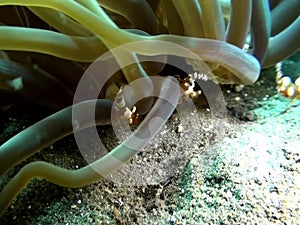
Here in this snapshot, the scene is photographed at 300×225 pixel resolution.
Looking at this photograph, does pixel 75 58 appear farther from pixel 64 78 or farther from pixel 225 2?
pixel 225 2

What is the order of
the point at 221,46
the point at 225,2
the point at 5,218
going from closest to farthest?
1. the point at 221,46
2. the point at 5,218
3. the point at 225,2

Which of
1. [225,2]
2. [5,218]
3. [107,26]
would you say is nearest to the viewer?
[107,26]

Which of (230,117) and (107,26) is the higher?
(107,26)

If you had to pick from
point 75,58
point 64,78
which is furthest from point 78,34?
point 64,78

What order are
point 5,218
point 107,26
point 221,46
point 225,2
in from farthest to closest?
point 225,2, point 5,218, point 221,46, point 107,26

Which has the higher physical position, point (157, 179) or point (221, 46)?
point (221, 46)

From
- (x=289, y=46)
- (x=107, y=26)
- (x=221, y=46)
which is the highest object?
(x=107, y=26)

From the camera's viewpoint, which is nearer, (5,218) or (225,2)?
(5,218)

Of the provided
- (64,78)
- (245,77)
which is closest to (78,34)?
(64,78)

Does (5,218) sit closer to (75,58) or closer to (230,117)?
(75,58)

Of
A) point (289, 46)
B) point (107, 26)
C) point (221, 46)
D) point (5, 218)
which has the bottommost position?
point (5, 218)
